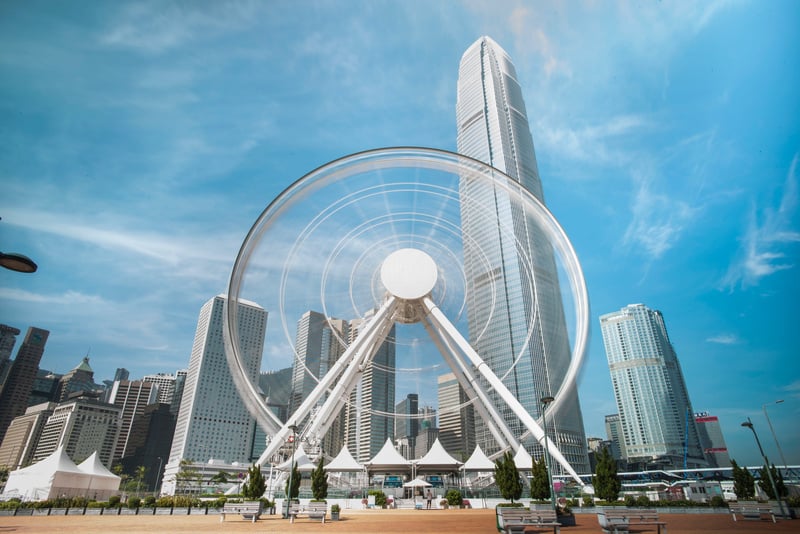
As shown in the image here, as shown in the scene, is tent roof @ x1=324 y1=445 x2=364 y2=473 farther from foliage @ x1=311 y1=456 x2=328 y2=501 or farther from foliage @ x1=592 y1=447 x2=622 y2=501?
foliage @ x1=592 y1=447 x2=622 y2=501

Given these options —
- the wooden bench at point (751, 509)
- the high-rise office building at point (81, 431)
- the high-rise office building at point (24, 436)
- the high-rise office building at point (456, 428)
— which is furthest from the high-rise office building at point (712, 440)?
the high-rise office building at point (24, 436)

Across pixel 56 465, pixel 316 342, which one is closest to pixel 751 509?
pixel 316 342

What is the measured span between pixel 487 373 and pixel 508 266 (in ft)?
147

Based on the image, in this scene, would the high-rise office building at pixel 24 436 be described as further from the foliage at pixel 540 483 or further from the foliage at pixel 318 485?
the foliage at pixel 540 483

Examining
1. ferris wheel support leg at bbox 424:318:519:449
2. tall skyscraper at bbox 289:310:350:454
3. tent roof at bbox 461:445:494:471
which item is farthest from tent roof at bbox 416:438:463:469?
tall skyscraper at bbox 289:310:350:454

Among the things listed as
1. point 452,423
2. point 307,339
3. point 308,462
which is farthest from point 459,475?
point 452,423

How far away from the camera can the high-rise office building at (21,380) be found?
181125 mm

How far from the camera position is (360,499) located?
27.5m

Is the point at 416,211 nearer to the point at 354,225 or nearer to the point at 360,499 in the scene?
the point at 354,225

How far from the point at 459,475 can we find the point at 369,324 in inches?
576

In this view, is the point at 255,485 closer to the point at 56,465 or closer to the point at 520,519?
the point at 520,519

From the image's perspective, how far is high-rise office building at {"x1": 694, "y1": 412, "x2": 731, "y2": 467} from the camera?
154 metres

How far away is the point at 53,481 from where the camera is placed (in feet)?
93.2

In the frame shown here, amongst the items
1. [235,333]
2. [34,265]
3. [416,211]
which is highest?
[416,211]
